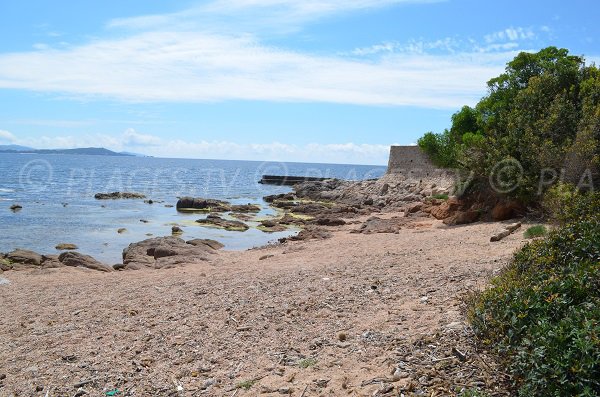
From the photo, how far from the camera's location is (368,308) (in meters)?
7.96

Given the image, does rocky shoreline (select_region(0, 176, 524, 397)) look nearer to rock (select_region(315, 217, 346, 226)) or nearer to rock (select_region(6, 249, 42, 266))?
rock (select_region(6, 249, 42, 266))

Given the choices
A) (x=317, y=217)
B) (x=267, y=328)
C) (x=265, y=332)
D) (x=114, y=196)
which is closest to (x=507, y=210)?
(x=267, y=328)

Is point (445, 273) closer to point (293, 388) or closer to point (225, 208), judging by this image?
point (293, 388)

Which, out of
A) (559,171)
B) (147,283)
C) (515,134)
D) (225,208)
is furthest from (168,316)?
(225,208)

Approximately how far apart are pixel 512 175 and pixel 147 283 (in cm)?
1235

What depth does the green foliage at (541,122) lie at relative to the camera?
15.2 m

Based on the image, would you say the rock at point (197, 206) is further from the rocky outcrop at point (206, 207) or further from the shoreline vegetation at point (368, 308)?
the shoreline vegetation at point (368, 308)

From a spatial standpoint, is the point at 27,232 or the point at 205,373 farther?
the point at 27,232

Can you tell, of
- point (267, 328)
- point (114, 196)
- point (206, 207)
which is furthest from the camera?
point (114, 196)

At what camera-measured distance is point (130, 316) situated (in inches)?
377

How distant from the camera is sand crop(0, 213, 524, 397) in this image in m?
5.50

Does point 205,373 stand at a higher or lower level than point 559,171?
lower

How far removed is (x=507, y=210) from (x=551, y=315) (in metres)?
15.3

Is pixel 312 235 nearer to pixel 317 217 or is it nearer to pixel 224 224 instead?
pixel 224 224
